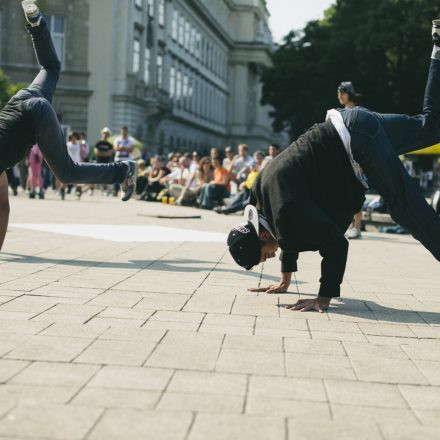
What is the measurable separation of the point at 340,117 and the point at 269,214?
775 millimetres

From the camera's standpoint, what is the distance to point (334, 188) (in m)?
5.53

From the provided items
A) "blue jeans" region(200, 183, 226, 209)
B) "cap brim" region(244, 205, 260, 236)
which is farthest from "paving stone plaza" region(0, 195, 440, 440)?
"blue jeans" region(200, 183, 226, 209)

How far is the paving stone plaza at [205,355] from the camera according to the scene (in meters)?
3.07

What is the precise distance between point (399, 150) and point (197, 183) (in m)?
16.9

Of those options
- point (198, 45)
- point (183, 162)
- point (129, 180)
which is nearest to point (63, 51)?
point (183, 162)

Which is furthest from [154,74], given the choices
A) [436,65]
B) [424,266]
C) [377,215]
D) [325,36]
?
[436,65]

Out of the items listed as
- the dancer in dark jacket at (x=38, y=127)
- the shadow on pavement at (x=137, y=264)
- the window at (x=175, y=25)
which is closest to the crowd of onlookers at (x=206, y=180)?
the shadow on pavement at (x=137, y=264)

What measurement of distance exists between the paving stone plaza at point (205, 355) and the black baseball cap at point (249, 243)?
13.3 inches

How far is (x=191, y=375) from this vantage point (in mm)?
3729

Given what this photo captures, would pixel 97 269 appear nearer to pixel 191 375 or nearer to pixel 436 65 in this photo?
pixel 436 65

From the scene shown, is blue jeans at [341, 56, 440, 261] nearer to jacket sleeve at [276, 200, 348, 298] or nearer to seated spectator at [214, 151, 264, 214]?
jacket sleeve at [276, 200, 348, 298]

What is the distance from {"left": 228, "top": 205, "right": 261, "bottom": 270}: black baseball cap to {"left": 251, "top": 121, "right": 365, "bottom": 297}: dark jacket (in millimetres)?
86

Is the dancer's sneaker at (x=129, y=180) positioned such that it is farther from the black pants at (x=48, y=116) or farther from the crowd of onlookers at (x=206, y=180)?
the crowd of onlookers at (x=206, y=180)

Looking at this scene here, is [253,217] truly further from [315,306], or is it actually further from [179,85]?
[179,85]
